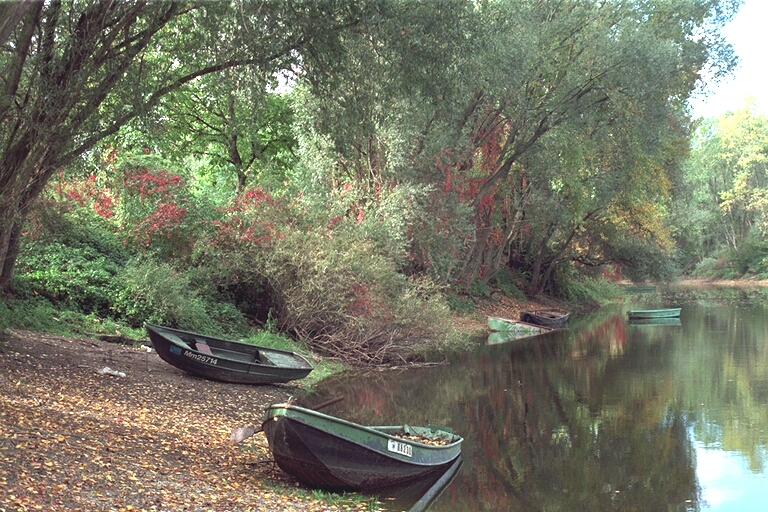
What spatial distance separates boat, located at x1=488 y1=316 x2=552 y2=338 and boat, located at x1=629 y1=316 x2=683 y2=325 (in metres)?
6.58

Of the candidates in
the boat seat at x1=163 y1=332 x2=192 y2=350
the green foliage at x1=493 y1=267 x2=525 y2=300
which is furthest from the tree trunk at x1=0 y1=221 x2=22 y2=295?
the green foliage at x1=493 y1=267 x2=525 y2=300

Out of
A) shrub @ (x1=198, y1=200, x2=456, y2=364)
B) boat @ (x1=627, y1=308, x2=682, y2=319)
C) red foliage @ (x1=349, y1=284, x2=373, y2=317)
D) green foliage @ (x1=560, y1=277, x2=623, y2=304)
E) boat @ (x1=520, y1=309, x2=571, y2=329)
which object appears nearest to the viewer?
shrub @ (x1=198, y1=200, x2=456, y2=364)

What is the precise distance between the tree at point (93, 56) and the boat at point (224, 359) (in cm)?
354

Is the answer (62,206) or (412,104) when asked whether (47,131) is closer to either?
(412,104)

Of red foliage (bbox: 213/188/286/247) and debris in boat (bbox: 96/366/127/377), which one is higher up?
red foliage (bbox: 213/188/286/247)

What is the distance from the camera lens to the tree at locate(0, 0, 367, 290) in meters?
10.3

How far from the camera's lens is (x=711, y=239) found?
255 feet

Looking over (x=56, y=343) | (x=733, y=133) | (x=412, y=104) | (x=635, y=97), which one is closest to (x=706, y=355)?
(x=635, y=97)

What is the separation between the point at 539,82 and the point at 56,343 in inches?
769

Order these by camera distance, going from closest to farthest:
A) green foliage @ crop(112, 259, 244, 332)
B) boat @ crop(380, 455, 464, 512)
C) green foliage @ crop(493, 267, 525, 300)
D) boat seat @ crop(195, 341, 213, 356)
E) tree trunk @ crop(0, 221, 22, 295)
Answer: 1. boat @ crop(380, 455, 464, 512)
2. tree trunk @ crop(0, 221, 22, 295)
3. boat seat @ crop(195, 341, 213, 356)
4. green foliage @ crop(112, 259, 244, 332)
5. green foliage @ crop(493, 267, 525, 300)

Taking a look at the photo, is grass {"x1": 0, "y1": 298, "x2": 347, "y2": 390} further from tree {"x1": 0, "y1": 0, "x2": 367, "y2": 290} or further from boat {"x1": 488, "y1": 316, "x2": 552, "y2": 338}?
boat {"x1": 488, "y1": 316, "x2": 552, "y2": 338}

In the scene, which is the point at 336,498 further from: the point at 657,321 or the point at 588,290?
the point at 588,290

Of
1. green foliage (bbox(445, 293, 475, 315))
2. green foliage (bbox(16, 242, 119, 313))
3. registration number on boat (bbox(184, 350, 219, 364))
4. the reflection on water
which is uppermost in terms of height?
green foliage (bbox(16, 242, 119, 313))

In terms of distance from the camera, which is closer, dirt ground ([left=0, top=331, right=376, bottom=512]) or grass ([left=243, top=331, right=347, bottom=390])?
dirt ground ([left=0, top=331, right=376, bottom=512])
